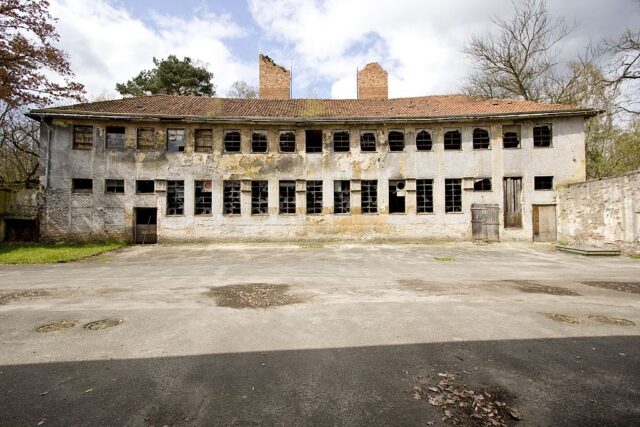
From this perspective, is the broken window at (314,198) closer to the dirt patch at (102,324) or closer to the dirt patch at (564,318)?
the dirt patch at (102,324)

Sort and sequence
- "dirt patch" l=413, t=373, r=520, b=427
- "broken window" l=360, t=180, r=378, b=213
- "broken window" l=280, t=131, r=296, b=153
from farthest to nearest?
"broken window" l=280, t=131, r=296, b=153 → "broken window" l=360, t=180, r=378, b=213 → "dirt patch" l=413, t=373, r=520, b=427

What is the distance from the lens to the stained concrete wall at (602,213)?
41.7ft

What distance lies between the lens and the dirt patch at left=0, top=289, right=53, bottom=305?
21.4ft

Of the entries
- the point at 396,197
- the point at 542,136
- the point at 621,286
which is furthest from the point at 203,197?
the point at 542,136

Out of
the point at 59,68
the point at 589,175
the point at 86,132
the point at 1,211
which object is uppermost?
the point at 59,68

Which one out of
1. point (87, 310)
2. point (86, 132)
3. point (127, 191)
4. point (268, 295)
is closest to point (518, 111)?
point (268, 295)

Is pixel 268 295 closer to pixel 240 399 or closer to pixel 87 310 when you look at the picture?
pixel 87 310

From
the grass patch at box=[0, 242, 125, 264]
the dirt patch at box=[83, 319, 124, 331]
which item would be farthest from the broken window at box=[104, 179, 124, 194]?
the dirt patch at box=[83, 319, 124, 331]

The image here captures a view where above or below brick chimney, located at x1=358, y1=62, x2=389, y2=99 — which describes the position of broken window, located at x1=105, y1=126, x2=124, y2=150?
below

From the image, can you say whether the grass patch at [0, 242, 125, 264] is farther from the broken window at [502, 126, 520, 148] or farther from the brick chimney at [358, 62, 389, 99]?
the broken window at [502, 126, 520, 148]

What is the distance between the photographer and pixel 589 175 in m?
25.2

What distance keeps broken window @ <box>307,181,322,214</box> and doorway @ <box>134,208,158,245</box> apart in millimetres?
9073

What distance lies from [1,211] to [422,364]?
22.5 m

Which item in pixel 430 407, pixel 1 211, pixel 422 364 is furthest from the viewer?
pixel 1 211
